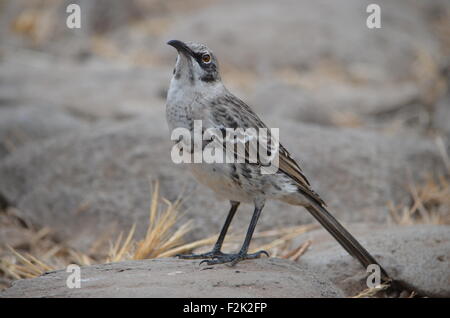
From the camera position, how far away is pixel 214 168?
3.86 meters

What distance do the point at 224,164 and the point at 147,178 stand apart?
2.32 meters

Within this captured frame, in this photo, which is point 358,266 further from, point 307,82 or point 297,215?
point 307,82

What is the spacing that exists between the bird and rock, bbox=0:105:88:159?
12.1 ft

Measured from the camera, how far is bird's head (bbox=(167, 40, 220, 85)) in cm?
405

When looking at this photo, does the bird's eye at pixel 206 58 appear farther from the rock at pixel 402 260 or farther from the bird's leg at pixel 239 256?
the rock at pixel 402 260

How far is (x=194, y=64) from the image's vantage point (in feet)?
13.4

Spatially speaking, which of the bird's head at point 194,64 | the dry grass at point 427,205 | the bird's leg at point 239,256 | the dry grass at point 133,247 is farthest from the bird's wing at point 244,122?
the dry grass at point 427,205

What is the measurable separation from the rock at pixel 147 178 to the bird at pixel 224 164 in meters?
1.54

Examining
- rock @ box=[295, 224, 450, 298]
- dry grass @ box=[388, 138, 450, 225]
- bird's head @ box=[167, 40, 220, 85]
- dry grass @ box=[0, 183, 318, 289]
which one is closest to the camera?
bird's head @ box=[167, 40, 220, 85]

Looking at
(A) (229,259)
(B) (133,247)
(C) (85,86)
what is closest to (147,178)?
(B) (133,247)

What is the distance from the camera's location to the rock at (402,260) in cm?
439

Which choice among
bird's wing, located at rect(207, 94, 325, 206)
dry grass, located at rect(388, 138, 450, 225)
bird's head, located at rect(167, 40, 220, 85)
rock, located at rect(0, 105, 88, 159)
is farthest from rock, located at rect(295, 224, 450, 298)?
rock, located at rect(0, 105, 88, 159)

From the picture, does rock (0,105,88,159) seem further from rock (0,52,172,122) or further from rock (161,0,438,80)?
rock (161,0,438,80)

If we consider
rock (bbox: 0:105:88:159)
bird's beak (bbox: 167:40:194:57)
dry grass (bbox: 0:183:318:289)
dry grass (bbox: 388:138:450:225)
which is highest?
rock (bbox: 0:105:88:159)
